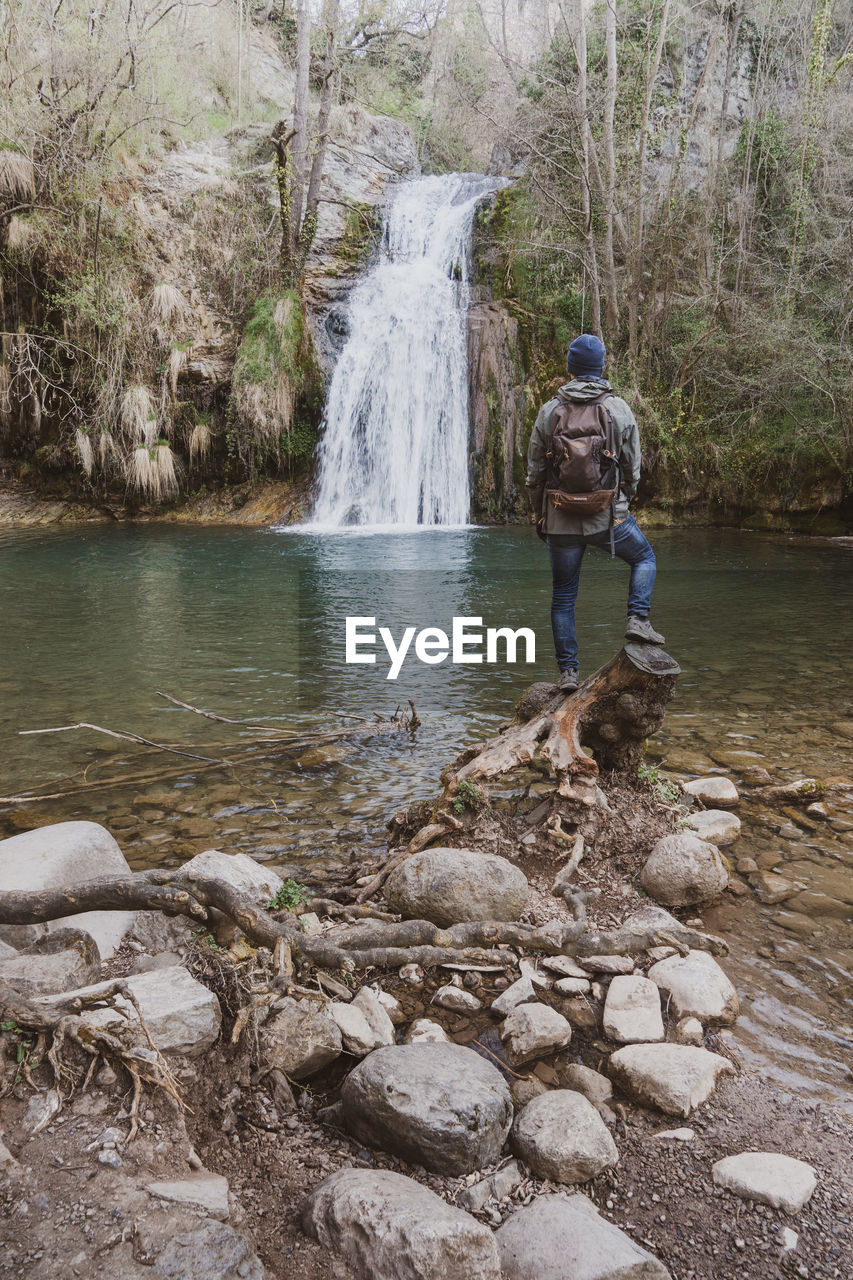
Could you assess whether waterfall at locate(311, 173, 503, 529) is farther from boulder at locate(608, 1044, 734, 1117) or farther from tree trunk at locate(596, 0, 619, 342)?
boulder at locate(608, 1044, 734, 1117)

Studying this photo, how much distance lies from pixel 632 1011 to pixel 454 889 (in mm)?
746

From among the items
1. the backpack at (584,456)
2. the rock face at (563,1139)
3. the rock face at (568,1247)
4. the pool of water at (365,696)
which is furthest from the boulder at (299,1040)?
the backpack at (584,456)

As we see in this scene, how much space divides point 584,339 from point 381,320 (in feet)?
45.3

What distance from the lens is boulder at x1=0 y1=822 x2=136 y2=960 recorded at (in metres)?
2.34

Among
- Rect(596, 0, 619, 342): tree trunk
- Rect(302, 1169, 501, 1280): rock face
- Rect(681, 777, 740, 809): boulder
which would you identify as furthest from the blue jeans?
Rect(596, 0, 619, 342): tree trunk

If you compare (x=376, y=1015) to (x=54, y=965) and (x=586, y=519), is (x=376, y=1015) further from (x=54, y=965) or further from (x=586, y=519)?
(x=586, y=519)

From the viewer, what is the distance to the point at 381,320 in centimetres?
1647

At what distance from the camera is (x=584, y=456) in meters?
3.72

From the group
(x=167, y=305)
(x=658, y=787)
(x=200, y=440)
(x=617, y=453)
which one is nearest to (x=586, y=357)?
(x=617, y=453)

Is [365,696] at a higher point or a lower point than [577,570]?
lower

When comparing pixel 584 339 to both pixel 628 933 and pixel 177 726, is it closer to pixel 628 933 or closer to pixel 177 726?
pixel 628 933

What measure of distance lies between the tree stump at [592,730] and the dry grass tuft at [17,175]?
588 inches

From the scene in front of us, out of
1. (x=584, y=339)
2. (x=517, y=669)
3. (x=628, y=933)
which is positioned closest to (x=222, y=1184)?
(x=628, y=933)

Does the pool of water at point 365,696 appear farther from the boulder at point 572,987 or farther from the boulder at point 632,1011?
the boulder at point 572,987
